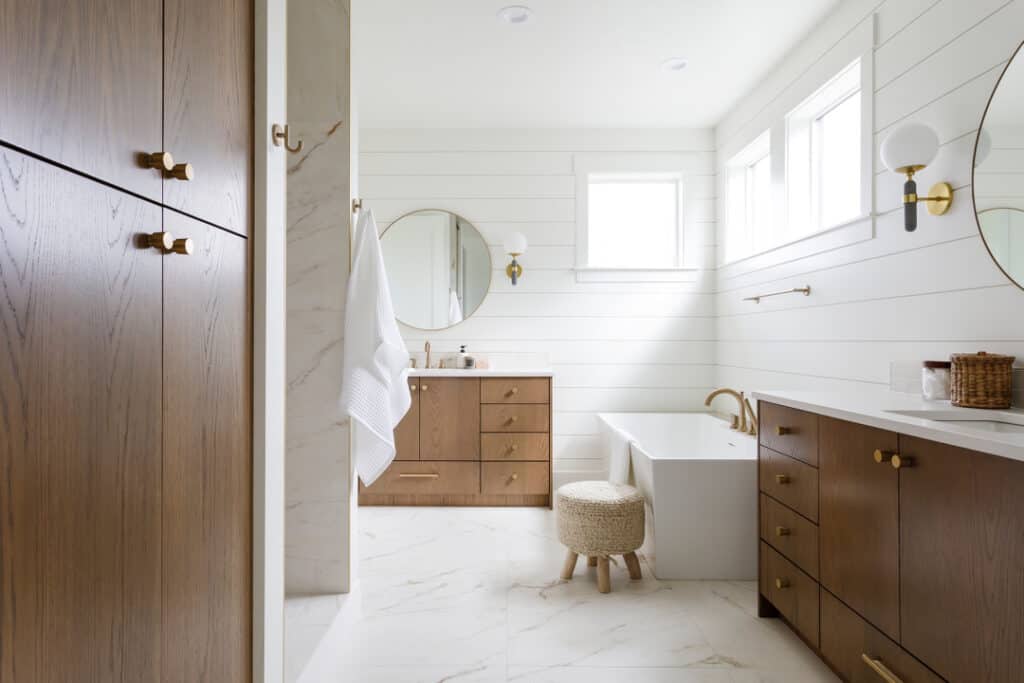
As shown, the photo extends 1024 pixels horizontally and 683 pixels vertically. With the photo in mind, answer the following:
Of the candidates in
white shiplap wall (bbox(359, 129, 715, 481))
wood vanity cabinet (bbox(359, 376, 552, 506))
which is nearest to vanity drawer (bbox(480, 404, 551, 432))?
wood vanity cabinet (bbox(359, 376, 552, 506))

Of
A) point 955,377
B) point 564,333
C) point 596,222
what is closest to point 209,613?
point 955,377

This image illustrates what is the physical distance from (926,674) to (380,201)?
12.0 feet

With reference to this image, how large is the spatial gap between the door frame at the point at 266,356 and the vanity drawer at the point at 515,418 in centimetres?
229

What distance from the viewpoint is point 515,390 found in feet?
11.5

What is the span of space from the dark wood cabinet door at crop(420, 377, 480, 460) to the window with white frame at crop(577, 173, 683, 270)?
134 cm

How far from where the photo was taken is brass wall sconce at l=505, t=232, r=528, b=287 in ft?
12.8

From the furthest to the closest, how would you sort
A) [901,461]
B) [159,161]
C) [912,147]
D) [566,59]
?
[566,59] → [912,147] → [901,461] → [159,161]

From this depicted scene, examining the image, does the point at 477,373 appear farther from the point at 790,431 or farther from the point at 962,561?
the point at 962,561

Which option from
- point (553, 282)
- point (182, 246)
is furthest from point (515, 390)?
point (182, 246)

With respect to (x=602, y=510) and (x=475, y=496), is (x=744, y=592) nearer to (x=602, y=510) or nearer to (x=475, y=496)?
(x=602, y=510)

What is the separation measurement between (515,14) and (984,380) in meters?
2.23

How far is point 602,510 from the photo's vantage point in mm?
2348

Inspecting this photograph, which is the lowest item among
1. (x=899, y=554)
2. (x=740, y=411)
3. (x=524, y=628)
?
(x=524, y=628)

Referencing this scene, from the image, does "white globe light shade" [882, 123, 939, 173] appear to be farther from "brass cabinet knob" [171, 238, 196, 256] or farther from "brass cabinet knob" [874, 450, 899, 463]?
"brass cabinet knob" [171, 238, 196, 256]
